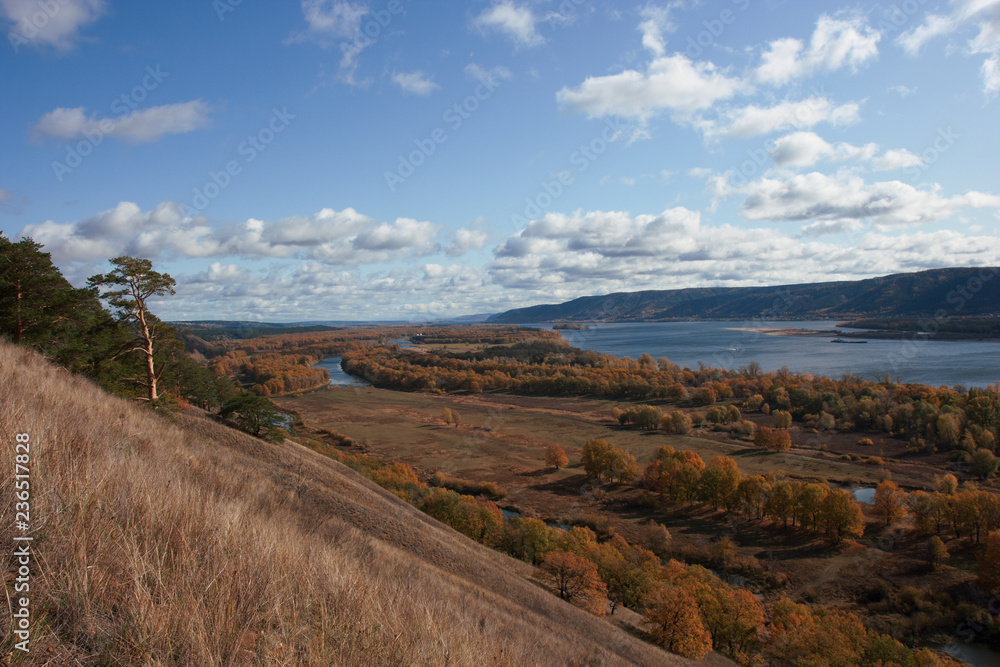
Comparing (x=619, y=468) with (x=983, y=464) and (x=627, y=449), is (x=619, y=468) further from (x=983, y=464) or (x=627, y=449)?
(x=983, y=464)

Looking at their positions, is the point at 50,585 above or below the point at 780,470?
above

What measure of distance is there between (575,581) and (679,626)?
527 centimetres

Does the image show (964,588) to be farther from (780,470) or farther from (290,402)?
(290,402)


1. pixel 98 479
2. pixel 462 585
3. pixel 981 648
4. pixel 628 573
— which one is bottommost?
pixel 981 648

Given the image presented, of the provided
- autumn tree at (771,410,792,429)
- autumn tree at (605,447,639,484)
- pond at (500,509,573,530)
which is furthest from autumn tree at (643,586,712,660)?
autumn tree at (771,410,792,429)

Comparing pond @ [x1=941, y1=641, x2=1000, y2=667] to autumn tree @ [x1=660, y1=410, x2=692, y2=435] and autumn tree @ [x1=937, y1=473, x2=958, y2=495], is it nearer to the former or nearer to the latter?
autumn tree @ [x1=937, y1=473, x2=958, y2=495]

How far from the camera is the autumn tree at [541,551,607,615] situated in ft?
77.7

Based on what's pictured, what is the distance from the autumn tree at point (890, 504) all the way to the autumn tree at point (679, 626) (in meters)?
29.1

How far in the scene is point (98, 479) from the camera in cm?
461

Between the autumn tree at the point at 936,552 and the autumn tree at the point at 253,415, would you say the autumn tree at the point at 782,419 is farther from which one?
the autumn tree at the point at 253,415

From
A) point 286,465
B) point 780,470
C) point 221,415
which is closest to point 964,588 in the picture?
point 780,470

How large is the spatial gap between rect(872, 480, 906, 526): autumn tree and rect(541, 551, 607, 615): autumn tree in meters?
33.5

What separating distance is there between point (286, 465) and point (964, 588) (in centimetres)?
4587

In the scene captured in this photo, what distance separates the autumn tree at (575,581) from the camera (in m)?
23.7
